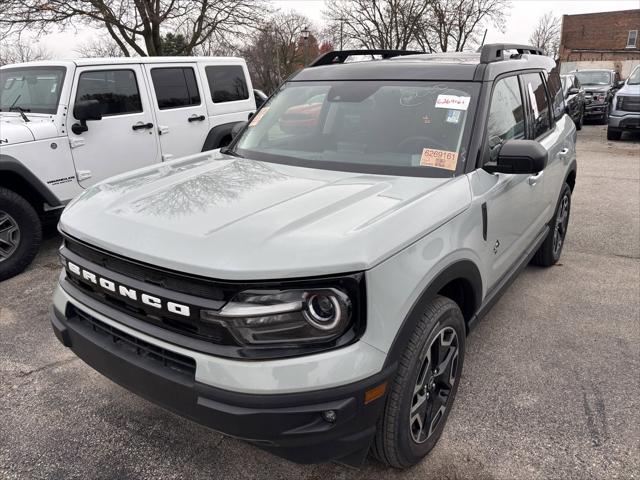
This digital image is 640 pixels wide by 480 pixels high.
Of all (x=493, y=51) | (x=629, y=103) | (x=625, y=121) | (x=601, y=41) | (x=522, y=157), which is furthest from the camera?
(x=601, y=41)

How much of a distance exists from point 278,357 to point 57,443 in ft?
5.12

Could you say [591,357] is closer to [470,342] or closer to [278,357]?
[470,342]

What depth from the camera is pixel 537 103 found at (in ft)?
11.9

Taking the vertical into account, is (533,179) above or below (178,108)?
below

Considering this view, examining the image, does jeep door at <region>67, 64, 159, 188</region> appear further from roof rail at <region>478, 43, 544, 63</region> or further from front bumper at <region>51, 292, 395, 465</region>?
roof rail at <region>478, 43, 544, 63</region>

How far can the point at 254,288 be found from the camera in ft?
5.61

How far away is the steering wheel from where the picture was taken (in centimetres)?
263

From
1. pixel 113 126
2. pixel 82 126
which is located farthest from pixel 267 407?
pixel 113 126

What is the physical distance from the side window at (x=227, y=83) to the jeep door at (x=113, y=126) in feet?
3.78

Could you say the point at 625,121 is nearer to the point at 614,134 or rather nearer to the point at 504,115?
the point at 614,134

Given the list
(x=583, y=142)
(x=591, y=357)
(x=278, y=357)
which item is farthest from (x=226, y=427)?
(x=583, y=142)

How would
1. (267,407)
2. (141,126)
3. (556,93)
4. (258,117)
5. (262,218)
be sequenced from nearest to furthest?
1. (267,407)
2. (262,218)
3. (258,117)
4. (556,93)
5. (141,126)

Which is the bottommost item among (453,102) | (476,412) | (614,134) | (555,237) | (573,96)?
(614,134)

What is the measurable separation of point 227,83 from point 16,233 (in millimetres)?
3507
